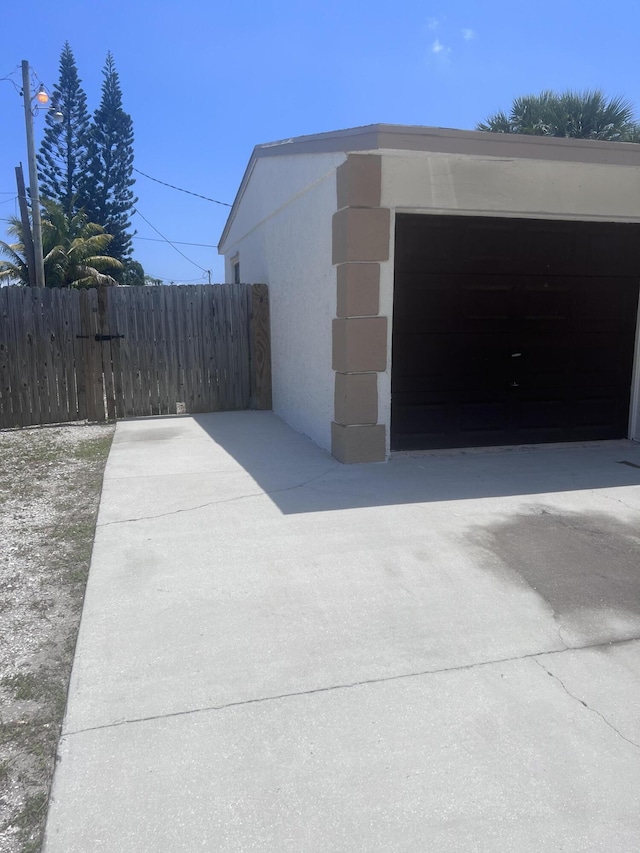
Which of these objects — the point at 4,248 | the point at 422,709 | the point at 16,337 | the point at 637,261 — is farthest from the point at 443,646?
the point at 4,248

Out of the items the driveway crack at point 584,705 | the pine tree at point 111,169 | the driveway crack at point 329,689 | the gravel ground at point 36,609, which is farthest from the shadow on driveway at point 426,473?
the pine tree at point 111,169

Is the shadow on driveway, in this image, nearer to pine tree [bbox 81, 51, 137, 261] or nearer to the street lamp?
the street lamp

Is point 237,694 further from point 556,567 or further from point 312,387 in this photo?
point 312,387

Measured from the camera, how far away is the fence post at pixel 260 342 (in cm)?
1002

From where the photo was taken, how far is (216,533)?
4.43 metres

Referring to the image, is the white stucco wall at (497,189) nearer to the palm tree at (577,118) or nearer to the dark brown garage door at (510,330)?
the dark brown garage door at (510,330)

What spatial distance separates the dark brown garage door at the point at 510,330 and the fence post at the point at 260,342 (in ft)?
12.8

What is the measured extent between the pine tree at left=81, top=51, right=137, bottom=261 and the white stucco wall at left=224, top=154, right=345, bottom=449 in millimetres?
26290

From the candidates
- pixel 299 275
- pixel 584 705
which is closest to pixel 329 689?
pixel 584 705

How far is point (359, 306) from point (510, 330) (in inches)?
75.9

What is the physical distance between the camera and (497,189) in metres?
6.25

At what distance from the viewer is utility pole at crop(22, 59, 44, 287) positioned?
16797 mm

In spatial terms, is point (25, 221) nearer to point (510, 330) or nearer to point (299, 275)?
point (299, 275)

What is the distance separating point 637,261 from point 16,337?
7.84 metres
